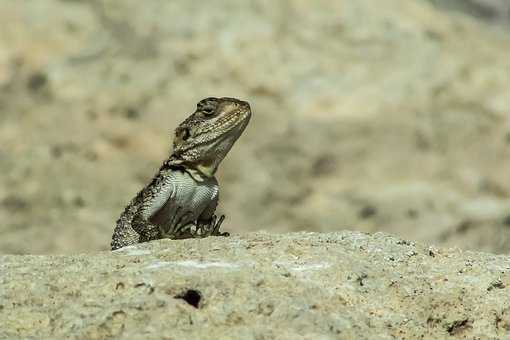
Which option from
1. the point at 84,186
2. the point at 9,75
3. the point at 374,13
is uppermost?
the point at 374,13

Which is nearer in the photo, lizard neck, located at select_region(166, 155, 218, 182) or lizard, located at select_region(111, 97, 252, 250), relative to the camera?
lizard, located at select_region(111, 97, 252, 250)

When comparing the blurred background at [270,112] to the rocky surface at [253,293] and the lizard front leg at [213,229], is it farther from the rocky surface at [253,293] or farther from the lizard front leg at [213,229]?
the rocky surface at [253,293]

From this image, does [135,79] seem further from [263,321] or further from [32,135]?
[263,321]

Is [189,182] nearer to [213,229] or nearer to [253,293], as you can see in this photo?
[213,229]

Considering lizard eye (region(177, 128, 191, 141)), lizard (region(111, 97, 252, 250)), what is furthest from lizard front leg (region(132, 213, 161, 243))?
lizard eye (region(177, 128, 191, 141))

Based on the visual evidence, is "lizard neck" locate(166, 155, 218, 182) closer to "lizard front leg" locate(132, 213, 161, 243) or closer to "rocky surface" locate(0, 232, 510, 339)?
"lizard front leg" locate(132, 213, 161, 243)

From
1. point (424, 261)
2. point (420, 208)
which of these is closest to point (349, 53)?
point (420, 208)
